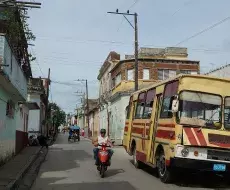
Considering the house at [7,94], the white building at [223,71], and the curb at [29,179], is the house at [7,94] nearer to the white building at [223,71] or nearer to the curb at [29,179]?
the curb at [29,179]

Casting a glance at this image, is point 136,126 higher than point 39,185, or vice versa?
point 136,126

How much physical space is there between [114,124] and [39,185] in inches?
1318

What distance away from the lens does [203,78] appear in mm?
11977

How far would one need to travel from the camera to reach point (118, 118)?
42812 millimetres

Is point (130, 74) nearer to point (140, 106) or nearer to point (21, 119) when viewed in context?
point (21, 119)

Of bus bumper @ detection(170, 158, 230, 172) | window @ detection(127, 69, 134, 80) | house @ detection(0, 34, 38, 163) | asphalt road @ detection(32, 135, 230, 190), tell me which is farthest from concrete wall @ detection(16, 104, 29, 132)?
window @ detection(127, 69, 134, 80)

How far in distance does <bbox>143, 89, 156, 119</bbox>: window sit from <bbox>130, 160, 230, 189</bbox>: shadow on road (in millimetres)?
2017

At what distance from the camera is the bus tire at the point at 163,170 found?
12.2 m

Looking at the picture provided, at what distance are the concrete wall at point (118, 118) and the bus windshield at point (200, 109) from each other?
26.6 m

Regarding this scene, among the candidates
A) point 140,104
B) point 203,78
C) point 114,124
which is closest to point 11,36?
point 140,104

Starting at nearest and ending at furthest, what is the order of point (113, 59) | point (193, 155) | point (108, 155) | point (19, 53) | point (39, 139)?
point (193, 155) < point (108, 155) < point (19, 53) < point (39, 139) < point (113, 59)

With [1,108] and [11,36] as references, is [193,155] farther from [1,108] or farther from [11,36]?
[11,36]

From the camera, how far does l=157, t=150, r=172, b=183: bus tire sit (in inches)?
482

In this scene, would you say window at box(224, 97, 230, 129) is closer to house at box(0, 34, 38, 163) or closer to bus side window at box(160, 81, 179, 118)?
bus side window at box(160, 81, 179, 118)
